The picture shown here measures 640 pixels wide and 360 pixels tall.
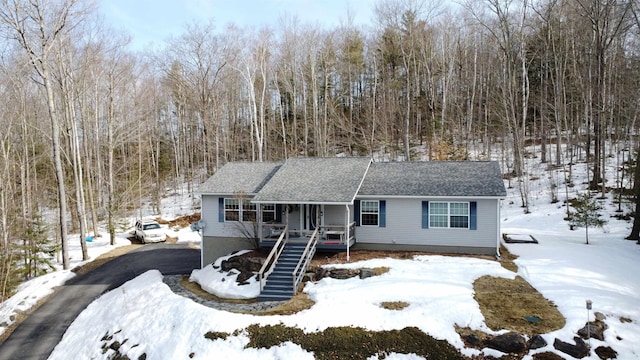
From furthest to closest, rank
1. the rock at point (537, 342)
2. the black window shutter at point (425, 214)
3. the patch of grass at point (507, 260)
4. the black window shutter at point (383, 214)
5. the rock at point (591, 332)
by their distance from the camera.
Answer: the black window shutter at point (383, 214), the black window shutter at point (425, 214), the patch of grass at point (507, 260), the rock at point (591, 332), the rock at point (537, 342)

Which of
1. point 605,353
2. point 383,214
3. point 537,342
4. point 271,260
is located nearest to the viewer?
point 605,353

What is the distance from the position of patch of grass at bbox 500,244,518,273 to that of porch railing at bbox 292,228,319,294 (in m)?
7.17

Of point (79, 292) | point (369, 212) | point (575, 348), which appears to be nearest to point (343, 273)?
point (369, 212)

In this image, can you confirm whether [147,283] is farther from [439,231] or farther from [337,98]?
[337,98]

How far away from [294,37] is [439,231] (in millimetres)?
25138

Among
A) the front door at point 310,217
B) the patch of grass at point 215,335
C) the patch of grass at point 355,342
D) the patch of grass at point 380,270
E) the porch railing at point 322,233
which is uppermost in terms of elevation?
the front door at point 310,217

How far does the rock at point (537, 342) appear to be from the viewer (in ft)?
31.5

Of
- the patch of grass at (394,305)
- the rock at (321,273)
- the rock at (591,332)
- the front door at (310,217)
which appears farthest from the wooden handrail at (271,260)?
the rock at (591,332)

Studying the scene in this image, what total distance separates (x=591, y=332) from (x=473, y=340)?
2859 millimetres

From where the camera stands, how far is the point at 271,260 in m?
16.4

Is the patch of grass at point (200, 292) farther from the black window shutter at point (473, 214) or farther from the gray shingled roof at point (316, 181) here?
the black window shutter at point (473, 214)

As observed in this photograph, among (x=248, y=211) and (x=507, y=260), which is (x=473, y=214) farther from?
(x=248, y=211)

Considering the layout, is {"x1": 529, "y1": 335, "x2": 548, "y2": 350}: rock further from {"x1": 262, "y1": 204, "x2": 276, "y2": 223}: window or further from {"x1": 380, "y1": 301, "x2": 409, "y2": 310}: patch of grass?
{"x1": 262, "y1": 204, "x2": 276, "y2": 223}: window

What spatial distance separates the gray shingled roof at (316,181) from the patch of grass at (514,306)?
5761mm
